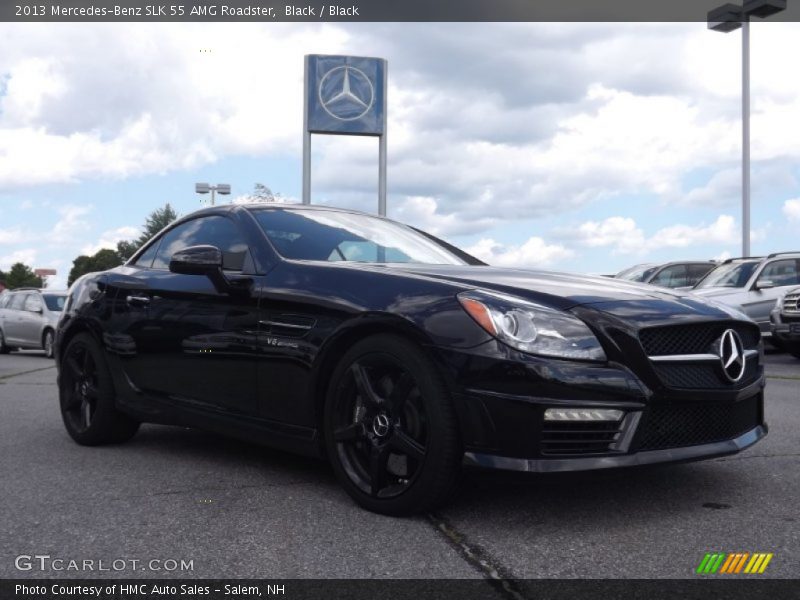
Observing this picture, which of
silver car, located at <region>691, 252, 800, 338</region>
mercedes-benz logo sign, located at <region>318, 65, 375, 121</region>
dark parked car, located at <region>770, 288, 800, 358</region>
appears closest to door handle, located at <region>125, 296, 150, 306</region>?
dark parked car, located at <region>770, 288, 800, 358</region>

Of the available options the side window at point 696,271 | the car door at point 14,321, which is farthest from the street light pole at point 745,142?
the car door at point 14,321

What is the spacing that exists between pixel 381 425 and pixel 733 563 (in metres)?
1.40

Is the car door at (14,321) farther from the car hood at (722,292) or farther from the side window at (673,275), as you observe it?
the car hood at (722,292)

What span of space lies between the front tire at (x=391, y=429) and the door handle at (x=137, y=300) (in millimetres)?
1717

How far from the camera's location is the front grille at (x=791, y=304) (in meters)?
12.3

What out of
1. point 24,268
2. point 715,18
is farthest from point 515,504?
point 24,268

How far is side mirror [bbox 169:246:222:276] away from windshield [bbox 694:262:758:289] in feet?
38.8

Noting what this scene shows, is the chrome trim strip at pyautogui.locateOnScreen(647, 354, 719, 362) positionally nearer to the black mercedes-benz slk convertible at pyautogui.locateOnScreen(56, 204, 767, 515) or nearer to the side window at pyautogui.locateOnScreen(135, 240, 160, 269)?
the black mercedes-benz slk convertible at pyautogui.locateOnScreen(56, 204, 767, 515)

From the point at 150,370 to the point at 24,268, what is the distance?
402ft

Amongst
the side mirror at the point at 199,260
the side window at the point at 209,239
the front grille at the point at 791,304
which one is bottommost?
the front grille at the point at 791,304

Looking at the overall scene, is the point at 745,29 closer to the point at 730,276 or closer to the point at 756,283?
the point at 730,276

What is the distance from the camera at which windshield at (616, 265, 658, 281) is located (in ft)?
59.0

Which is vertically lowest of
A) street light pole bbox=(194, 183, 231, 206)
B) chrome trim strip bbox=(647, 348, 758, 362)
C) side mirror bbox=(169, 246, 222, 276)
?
chrome trim strip bbox=(647, 348, 758, 362)
